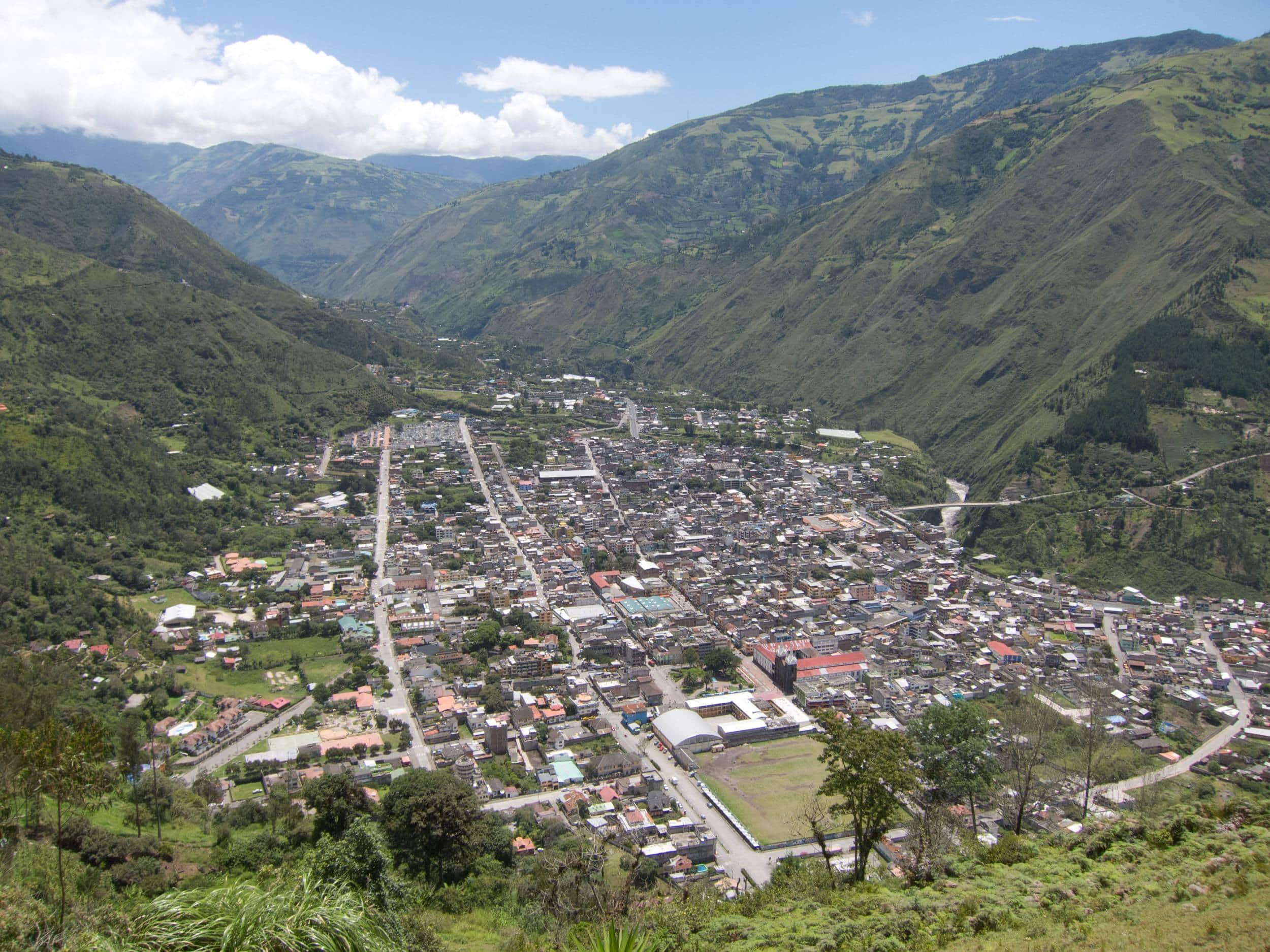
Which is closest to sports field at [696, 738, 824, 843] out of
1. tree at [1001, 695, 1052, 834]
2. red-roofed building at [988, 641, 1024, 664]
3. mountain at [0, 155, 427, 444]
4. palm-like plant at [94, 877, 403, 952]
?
tree at [1001, 695, 1052, 834]

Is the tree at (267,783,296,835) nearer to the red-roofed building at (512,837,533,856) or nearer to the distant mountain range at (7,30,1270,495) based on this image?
the red-roofed building at (512,837,533,856)

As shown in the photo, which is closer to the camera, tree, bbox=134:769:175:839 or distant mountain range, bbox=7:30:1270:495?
tree, bbox=134:769:175:839

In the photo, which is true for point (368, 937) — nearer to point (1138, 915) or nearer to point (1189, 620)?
point (1138, 915)

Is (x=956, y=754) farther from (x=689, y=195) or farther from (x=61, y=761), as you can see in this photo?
(x=689, y=195)

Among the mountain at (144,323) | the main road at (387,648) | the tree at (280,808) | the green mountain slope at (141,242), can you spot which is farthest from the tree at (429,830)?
the green mountain slope at (141,242)

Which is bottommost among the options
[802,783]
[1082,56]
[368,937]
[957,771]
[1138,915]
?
[802,783]

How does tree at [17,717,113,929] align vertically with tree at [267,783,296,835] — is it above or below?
above

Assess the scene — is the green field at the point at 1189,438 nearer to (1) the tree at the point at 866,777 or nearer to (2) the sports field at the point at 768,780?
(2) the sports field at the point at 768,780

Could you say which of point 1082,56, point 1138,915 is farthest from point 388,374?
point 1082,56
